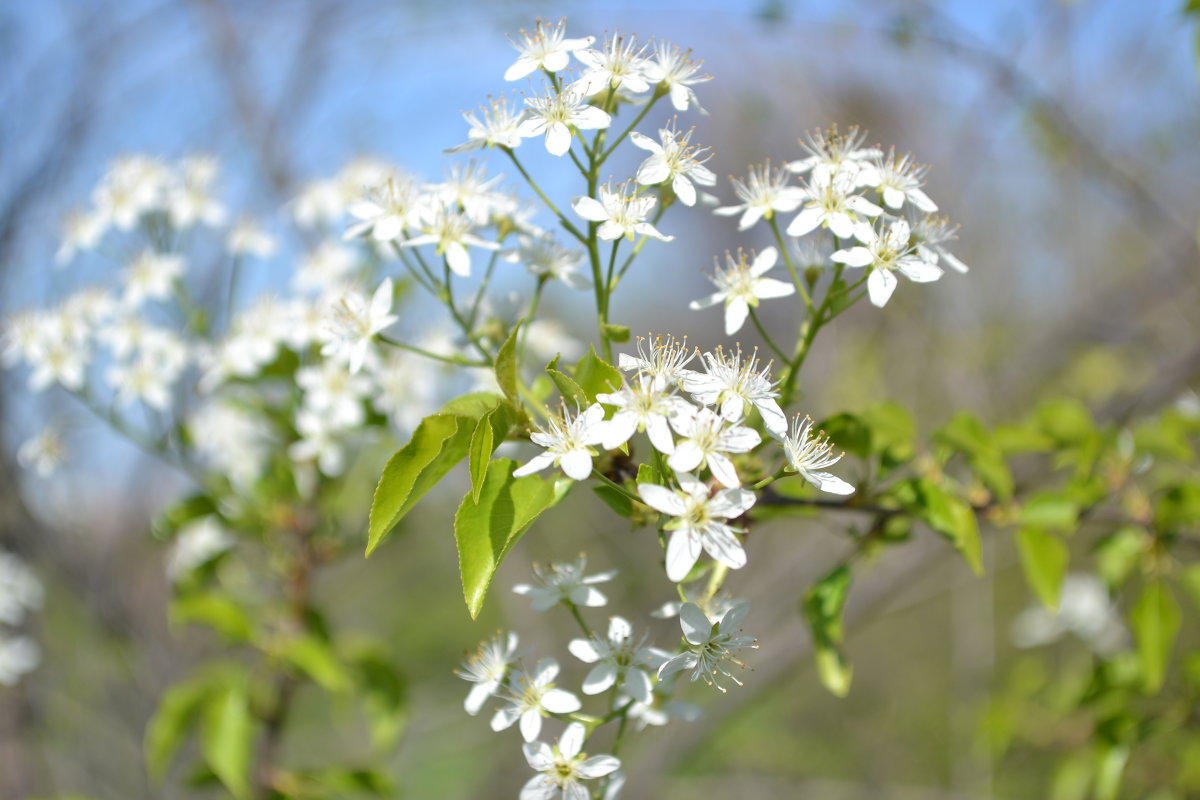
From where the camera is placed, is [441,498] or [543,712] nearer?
[543,712]

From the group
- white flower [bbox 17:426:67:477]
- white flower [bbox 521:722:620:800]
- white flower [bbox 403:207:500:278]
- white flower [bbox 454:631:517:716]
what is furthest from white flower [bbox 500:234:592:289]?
white flower [bbox 17:426:67:477]

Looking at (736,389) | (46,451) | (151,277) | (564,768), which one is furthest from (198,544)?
(736,389)

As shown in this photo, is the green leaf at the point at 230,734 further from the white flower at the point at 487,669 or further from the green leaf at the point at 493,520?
the green leaf at the point at 493,520

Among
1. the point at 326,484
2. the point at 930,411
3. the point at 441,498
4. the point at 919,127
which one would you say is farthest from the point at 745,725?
the point at 326,484

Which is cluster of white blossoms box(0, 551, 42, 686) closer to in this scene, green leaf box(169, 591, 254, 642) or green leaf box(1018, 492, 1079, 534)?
green leaf box(169, 591, 254, 642)

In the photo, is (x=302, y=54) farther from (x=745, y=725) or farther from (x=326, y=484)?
(x=745, y=725)

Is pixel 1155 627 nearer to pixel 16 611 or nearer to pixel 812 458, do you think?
pixel 812 458
